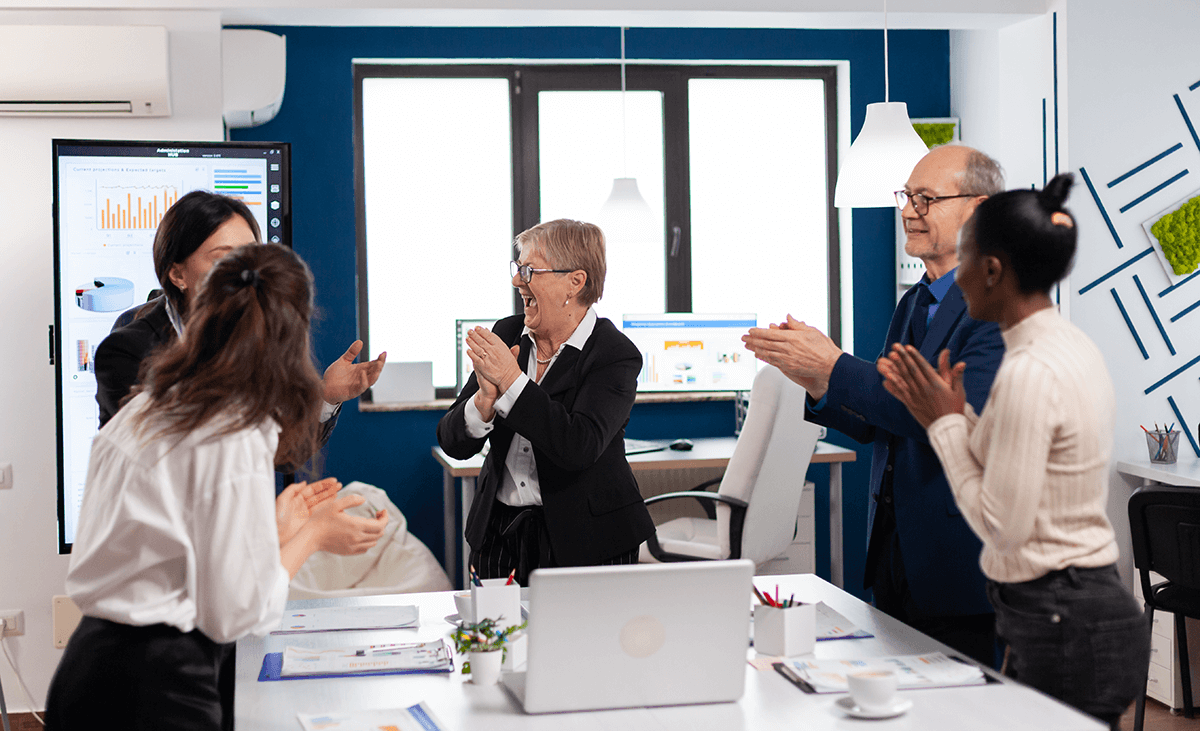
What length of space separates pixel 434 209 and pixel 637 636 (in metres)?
3.72

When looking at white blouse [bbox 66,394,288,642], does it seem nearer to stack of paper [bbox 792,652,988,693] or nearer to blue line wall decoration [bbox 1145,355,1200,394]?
stack of paper [bbox 792,652,988,693]

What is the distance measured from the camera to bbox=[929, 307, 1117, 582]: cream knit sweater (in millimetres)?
1241

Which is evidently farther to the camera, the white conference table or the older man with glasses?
the older man with glasses

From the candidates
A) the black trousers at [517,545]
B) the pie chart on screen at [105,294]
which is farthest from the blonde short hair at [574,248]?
the pie chart on screen at [105,294]

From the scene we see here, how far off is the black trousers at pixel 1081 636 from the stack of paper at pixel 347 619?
1.10 m

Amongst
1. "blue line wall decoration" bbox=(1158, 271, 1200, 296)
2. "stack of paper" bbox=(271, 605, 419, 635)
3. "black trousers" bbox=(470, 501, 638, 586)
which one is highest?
"blue line wall decoration" bbox=(1158, 271, 1200, 296)

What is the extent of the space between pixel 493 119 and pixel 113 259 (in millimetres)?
2160

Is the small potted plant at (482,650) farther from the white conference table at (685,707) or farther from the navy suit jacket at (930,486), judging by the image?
the navy suit jacket at (930,486)

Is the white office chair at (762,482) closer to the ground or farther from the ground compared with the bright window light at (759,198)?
closer to the ground

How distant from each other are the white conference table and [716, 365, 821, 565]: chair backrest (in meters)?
1.79

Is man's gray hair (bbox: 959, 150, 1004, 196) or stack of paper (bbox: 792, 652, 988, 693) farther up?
man's gray hair (bbox: 959, 150, 1004, 196)

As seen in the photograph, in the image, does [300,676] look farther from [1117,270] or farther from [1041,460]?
[1117,270]

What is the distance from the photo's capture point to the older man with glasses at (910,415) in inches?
70.2

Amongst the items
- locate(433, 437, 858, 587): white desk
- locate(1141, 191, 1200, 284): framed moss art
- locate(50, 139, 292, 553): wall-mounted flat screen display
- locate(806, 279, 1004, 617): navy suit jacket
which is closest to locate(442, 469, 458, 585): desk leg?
locate(433, 437, 858, 587): white desk
